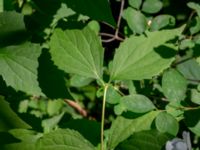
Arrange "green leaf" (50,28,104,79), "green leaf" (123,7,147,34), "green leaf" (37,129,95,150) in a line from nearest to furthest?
"green leaf" (37,129,95,150), "green leaf" (50,28,104,79), "green leaf" (123,7,147,34)

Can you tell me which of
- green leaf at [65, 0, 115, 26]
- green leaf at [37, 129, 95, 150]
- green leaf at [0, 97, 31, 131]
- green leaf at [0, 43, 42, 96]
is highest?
green leaf at [65, 0, 115, 26]

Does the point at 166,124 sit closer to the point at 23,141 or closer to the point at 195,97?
the point at 195,97

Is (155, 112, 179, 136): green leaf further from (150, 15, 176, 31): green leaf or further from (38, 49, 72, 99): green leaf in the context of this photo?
(150, 15, 176, 31): green leaf

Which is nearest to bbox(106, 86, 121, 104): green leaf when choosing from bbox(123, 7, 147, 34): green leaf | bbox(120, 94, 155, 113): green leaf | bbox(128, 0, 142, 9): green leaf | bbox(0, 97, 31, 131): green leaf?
bbox(120, 94, 155, 113): green leaf

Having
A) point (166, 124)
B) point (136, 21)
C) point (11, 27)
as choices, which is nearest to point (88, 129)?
point (166, 124)

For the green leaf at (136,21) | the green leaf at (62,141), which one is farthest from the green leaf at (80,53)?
the green leaf at (136,21)

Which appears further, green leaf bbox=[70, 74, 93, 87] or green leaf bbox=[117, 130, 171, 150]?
green leaf bbox=[70, 74, 93, 87]

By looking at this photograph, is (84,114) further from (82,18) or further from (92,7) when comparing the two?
(92,7)
